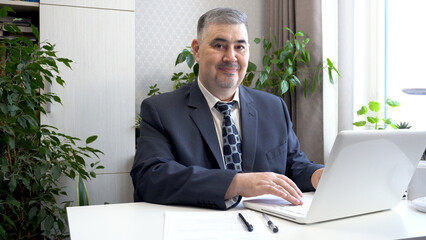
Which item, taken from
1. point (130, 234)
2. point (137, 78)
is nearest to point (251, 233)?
point (130, 234)

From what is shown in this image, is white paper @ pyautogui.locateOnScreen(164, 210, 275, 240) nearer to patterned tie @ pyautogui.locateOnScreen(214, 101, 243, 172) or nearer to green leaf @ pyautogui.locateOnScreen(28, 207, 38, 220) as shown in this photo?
patterned tie @ pyautogui.locateOnScreen(214, 101, 243, 172)

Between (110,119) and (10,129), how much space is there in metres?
0.91

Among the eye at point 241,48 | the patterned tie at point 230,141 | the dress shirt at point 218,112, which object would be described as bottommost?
the patterned tie at point 230,141

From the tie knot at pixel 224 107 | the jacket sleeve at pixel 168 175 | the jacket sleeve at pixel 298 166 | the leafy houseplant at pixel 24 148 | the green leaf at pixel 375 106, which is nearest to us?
the jacket sleeve at pixel 168 175

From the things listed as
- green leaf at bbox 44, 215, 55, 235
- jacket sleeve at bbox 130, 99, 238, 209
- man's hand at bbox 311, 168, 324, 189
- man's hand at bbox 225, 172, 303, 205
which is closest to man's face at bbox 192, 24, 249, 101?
jacket sleeve at bbox 130, 99, 238, 209

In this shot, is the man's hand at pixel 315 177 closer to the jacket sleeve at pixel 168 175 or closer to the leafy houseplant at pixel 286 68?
the jacket sleeve at pixel 168 175

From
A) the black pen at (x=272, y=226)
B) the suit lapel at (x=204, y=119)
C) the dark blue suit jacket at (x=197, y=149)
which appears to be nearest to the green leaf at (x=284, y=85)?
the dark blue suit jacket at (x=197, y=149)

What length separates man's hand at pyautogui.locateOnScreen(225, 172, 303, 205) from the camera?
126 centimetres

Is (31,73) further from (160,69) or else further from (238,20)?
(160,69)

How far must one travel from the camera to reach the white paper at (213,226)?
99cm

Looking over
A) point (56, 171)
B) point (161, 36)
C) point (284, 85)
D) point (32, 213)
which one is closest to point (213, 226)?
point (56, 171)

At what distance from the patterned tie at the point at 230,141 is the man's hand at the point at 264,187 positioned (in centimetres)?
41

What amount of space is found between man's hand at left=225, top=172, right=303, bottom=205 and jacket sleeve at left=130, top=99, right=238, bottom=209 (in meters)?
0.03

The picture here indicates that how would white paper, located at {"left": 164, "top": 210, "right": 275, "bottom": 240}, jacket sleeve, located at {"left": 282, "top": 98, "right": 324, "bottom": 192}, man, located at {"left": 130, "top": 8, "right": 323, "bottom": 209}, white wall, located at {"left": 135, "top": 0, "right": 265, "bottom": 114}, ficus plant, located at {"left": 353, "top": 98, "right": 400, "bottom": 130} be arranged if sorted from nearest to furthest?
white paper, located at {"left": 164, "top": 210, "right": 275, "bottom": 240} → man, located at {"left": 130, "top": 8, "right": 323, "bottom": 209} → jacket sleeve, located at {"left": 282, "top": 98, "right": 324, "bottom": 192} → ficus plant, located at {"left": 353, "top": 98, "right": 400, "bottom": 130} → white wall, located at {"left": 135, "top": 0, "right": 265, "bottom": 114}
